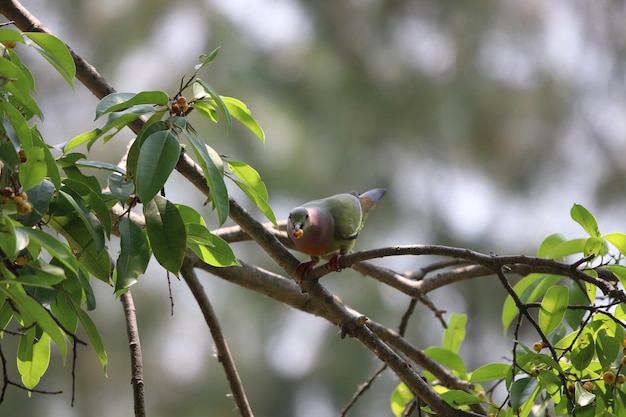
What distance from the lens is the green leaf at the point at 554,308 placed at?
1.49 m

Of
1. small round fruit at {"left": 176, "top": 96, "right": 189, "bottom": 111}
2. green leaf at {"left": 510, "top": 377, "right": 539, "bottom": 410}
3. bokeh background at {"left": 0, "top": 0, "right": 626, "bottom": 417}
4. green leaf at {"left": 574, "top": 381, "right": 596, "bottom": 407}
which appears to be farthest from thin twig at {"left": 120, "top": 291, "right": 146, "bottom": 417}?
bokeh background at {"left": 0, "top": 0, "right": 626, "bottom": 417}

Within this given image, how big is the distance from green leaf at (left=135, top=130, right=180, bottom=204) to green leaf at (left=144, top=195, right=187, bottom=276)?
0.11 metres

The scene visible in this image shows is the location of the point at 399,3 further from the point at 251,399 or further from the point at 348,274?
the point at 251,399

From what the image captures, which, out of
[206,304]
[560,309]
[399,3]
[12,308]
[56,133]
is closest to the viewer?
[12,308]

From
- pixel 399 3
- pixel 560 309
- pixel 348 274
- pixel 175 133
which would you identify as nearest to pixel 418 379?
pixel 560 309

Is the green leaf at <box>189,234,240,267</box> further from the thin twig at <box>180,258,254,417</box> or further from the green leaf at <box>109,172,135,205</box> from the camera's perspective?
the thin twig at <box>180,258,254,417</box>

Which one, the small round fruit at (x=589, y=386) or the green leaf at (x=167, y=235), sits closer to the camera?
the green leaf at (x=167, y=235)

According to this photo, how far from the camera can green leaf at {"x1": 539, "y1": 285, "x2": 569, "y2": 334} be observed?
4.87ft

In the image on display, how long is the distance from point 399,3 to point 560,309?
511 cm

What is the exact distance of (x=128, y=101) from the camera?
1.20 m

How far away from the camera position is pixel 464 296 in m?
5.71

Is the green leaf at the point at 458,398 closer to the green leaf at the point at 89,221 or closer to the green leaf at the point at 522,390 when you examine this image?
the green leaf at the point at 522,390

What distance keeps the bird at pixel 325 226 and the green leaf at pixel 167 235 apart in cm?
66

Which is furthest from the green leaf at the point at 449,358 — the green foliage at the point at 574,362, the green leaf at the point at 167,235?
the green leaf at the point at 167,235
